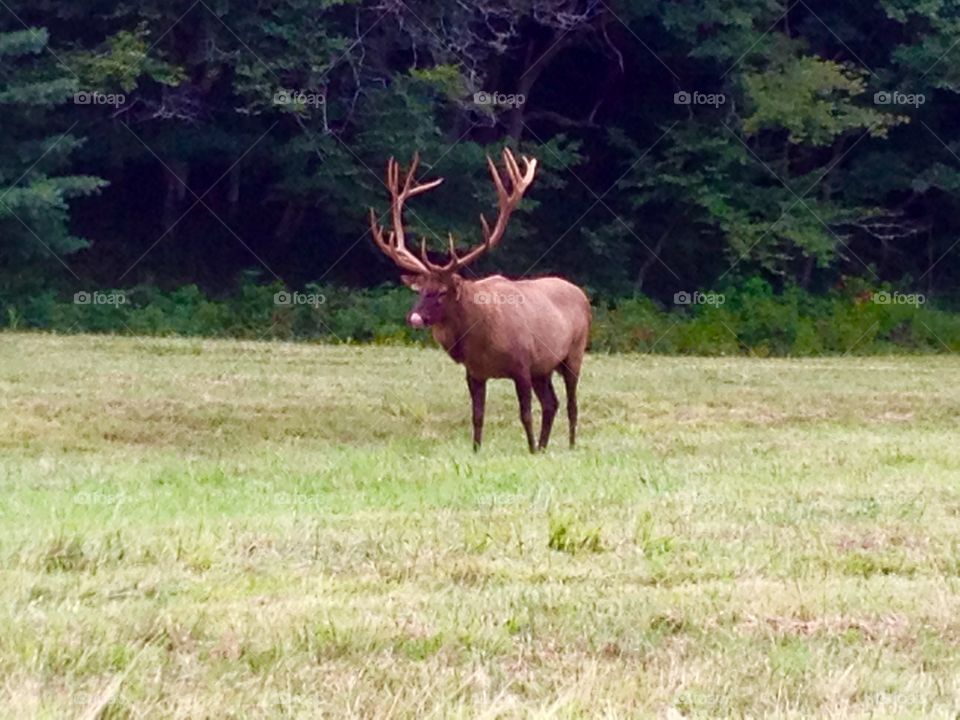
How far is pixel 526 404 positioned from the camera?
49.0ft

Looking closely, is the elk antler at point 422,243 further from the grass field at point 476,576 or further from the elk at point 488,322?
the grass field at point 476,576

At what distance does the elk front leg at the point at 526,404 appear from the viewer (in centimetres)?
1475

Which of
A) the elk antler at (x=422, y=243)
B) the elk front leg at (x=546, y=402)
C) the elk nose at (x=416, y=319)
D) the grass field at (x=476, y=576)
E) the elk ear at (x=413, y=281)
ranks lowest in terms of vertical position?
the elk front leg at (x=546, y=402)

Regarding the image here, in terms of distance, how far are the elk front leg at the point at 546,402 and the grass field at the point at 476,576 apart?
0.33 metres

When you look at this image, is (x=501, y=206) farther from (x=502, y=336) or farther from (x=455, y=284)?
(x=502, y=336)

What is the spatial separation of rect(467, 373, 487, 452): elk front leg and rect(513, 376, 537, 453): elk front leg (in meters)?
0.30

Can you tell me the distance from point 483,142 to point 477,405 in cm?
1825

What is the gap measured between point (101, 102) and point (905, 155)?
1514cm

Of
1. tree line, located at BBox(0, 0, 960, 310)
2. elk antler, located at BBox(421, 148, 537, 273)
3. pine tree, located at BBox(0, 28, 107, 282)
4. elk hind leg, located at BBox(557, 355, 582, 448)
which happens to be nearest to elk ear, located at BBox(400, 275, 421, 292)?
elk antler, located at BBox(421, 148, 537, 273)

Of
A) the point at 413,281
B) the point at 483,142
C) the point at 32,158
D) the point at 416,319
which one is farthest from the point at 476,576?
the point at 483,142

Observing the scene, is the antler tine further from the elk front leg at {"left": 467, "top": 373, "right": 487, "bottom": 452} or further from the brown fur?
the elk front leg at {"left": 467, "top": 373, "right": 487, "bottom": 452}

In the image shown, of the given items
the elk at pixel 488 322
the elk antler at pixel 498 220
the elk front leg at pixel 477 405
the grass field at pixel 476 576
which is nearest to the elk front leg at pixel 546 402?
the elk at pixel 488 322

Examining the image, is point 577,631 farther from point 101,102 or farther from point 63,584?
point 101,102

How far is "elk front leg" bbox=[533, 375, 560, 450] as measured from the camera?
15.4m
